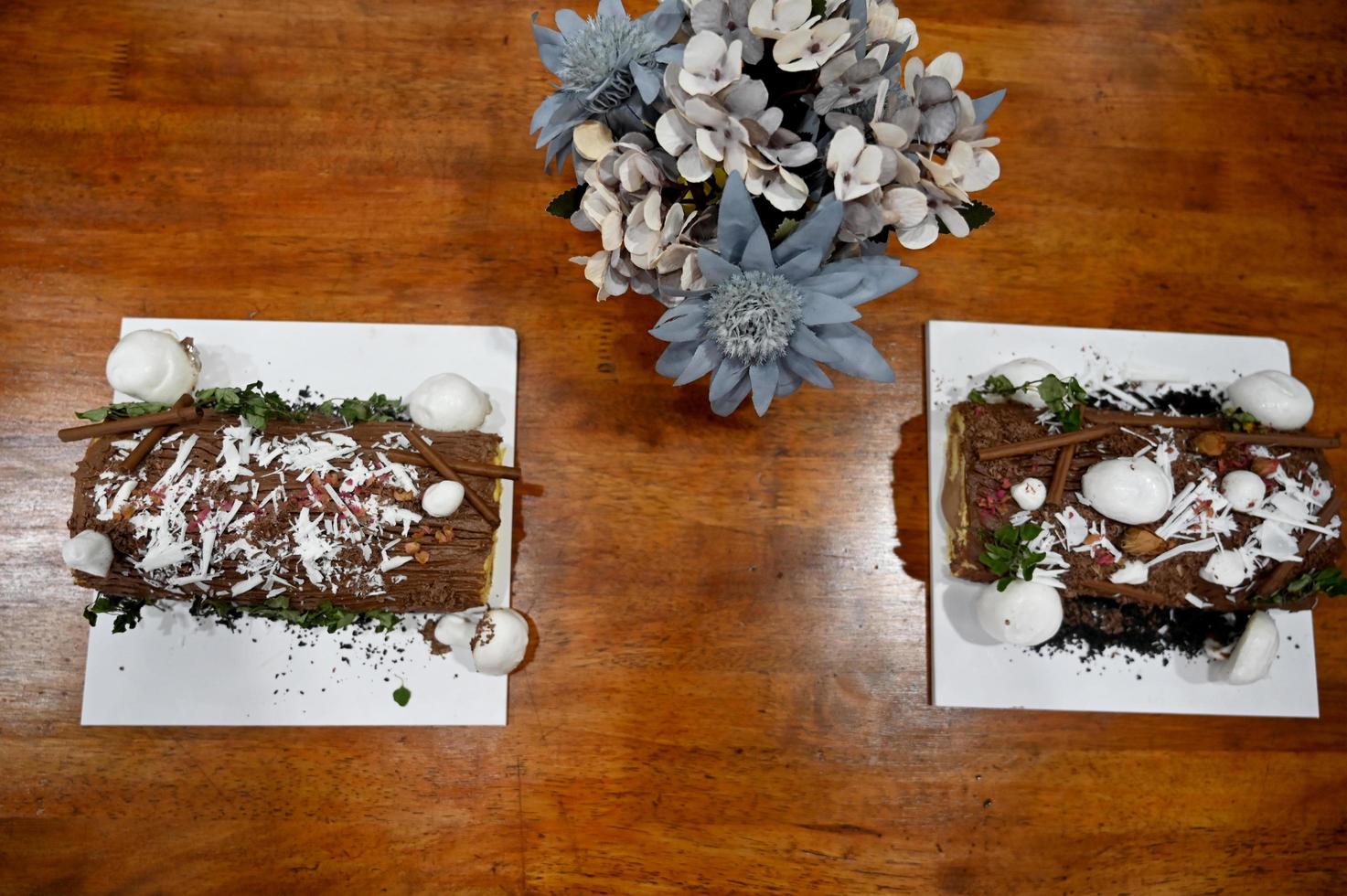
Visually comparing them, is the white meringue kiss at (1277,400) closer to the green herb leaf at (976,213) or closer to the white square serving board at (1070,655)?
the white square serving board at (1070,655)

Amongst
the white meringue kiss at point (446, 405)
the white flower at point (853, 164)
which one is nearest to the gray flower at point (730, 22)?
the white flower at point (853, 164)

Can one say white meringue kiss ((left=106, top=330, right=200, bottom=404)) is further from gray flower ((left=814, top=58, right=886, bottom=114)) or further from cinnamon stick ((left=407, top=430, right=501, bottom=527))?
gray flower ((left=814, top=58, right=886, bottom=114))

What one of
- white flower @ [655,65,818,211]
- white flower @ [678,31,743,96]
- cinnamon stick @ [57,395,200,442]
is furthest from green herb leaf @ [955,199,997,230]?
cinnamon stick @ [57,395,200,442]

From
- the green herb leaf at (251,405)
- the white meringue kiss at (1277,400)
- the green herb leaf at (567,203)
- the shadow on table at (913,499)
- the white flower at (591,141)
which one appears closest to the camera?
the white flower at (591,141)

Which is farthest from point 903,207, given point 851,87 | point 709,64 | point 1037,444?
point 1037,444

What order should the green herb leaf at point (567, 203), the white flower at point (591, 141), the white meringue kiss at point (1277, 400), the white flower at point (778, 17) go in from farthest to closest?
the white meringue kiss at point (1277, 400)
the green herb leaf at point (567, 203)
the white flower at point (591, 141)
the white flower at point (778, 17)

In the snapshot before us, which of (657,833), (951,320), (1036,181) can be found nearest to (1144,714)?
(951,320)

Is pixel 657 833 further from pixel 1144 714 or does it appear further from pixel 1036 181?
pixel 1036 181
